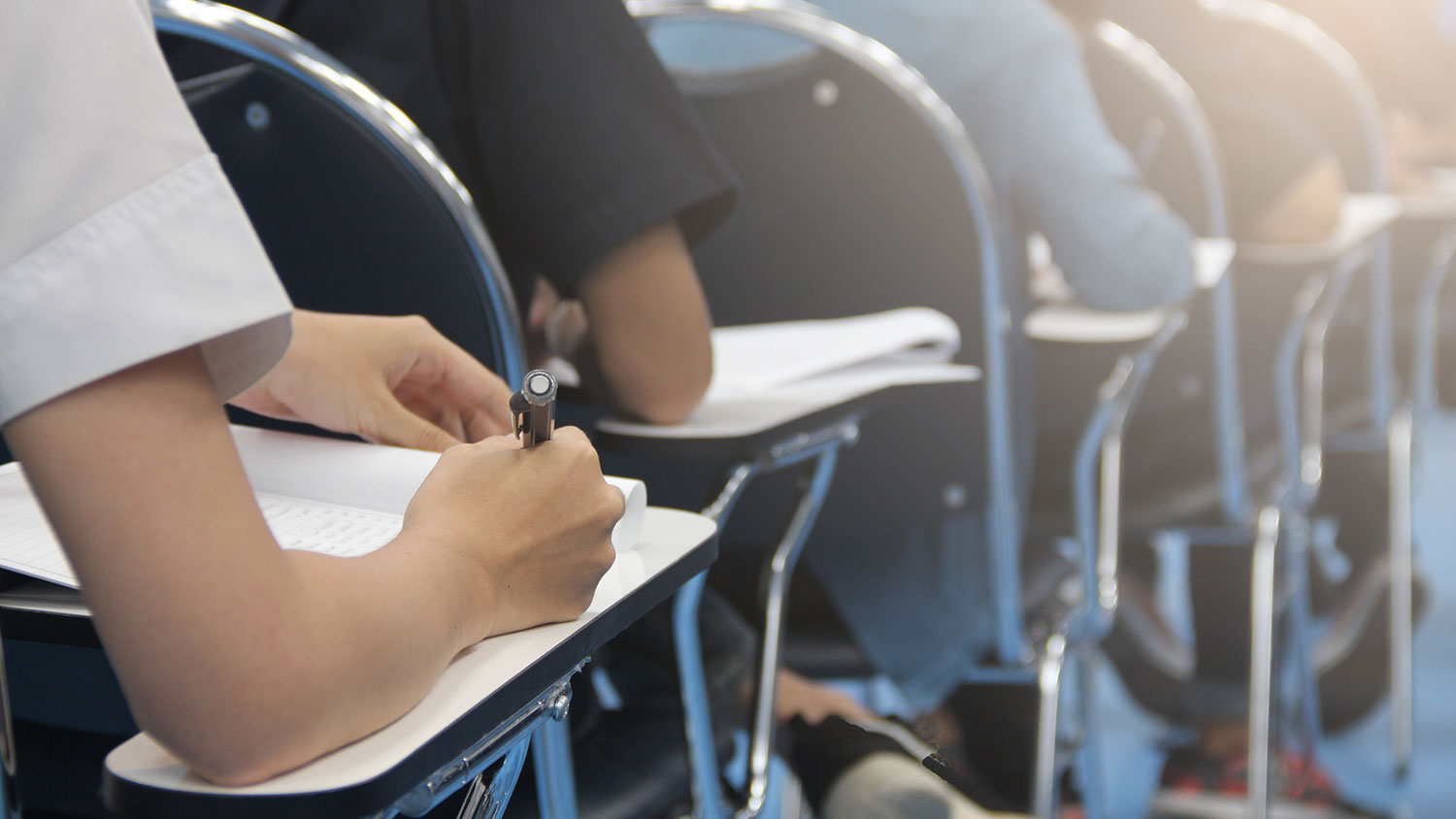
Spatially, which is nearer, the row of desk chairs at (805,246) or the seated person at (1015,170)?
the row of desk chairs at (805,246)

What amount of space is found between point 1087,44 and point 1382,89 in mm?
2238

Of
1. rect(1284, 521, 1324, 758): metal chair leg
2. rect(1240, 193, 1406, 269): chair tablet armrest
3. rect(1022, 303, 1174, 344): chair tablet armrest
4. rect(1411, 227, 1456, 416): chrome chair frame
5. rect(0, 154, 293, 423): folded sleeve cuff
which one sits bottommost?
rect(1284, 521, 1324, 758): metal chair leg

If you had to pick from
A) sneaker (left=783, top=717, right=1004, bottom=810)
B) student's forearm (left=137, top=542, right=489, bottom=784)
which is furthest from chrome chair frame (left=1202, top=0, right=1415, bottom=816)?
student's forearm (left=137, top=542, right=489, bottom=784)

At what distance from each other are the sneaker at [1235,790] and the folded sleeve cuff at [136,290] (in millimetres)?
1719

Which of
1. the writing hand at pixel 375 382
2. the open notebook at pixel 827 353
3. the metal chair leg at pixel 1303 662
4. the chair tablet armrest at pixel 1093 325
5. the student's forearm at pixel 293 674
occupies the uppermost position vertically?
the writing hand at pixel 375 382

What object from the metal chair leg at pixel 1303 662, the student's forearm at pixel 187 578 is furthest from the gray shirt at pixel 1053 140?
the student's forearm at pixel 187 578

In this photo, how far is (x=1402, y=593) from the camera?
183cm

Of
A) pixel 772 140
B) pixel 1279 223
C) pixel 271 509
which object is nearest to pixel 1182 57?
pixel 1279 223

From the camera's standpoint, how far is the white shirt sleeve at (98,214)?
0.33 metres

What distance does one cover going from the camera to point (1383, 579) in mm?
2119

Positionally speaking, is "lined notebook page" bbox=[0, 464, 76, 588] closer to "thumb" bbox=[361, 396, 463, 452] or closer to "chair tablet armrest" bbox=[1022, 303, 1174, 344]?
"thumb" bbox=[361, 396, 463, 452]

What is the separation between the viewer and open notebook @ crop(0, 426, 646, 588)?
0.46 meters

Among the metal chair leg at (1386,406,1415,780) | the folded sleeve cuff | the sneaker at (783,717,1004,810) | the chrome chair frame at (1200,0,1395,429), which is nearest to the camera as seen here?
the folded sleeve cuff

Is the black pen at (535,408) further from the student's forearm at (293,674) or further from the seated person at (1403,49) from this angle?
the seated person at (1403,49)
